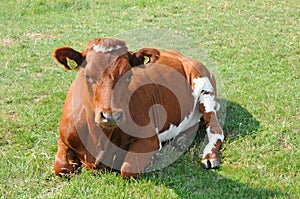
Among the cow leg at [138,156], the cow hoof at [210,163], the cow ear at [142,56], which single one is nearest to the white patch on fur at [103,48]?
the cow ear at [142,56]

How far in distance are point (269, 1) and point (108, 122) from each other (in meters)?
9.80

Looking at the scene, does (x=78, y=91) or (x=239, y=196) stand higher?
(x=78, y=91)

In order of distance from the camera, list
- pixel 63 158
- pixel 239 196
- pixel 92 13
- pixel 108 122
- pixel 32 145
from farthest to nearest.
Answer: pixel 92 13, pixel 32 145, pixel 63 158, pixel 239 196, pixel 108 122

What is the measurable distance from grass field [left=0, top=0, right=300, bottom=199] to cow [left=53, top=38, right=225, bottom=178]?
0.62 feet

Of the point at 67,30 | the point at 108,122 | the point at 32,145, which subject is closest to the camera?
the point at 108,122

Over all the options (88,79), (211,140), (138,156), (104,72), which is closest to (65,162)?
(138,156)

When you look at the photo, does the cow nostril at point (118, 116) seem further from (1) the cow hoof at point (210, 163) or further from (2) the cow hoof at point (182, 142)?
(2) the cow hoof at point (182, 142)

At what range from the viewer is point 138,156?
207 inches

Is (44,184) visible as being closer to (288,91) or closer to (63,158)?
(63,158)

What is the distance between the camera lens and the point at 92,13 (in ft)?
40.3

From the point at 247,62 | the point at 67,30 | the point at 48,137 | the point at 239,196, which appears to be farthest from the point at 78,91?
the point at 67,30

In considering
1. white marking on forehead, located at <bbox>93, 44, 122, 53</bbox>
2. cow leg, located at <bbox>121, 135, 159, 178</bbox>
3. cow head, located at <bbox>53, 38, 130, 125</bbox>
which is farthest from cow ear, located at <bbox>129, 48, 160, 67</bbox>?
cow leg, located at <bbox>121, 135, 159, 178</bbox>

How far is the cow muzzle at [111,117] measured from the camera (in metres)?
4.37

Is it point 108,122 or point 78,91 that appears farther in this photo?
point 78,91
